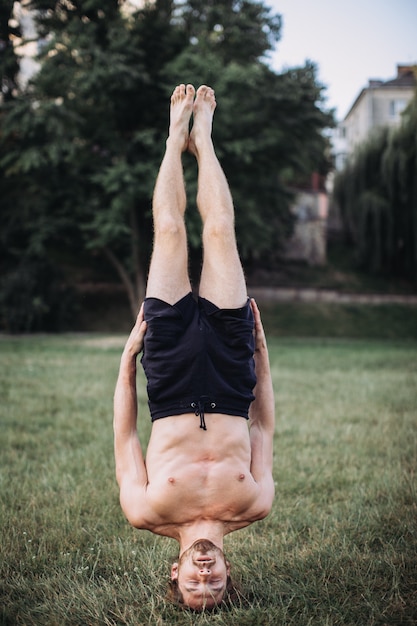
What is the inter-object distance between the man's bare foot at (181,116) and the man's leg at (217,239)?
0.10 meters

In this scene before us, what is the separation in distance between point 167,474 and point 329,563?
118 cm

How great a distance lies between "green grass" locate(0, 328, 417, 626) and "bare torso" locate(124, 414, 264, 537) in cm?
41

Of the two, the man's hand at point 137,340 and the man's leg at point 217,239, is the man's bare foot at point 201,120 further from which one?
the man's hand at point 137,340

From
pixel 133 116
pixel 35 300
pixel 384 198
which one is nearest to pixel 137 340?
pixel 35 300

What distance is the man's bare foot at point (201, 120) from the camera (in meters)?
4.07

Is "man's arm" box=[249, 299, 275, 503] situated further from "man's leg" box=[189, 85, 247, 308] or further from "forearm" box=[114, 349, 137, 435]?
"forearm" box=[114, 349, 137, 435]

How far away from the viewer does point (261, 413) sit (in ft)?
11.9

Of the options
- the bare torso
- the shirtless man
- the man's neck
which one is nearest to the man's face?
the shirtless man

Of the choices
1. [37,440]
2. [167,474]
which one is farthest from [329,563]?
[37,440]

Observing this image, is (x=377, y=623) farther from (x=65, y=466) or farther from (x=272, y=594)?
(x=65, y=466)

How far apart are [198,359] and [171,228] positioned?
0.88 metres

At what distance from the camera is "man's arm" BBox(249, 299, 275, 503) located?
342 centimetres

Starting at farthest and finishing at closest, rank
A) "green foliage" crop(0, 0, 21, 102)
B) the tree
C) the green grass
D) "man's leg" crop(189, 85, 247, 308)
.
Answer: "green foliage" crop(0, 0, 21, 102), the tree, "man's leg" crop(189, 85, 247, 308), the green grass

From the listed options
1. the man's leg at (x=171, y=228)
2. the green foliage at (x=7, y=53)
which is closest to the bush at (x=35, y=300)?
the green foliage at (x=7, y=53)
